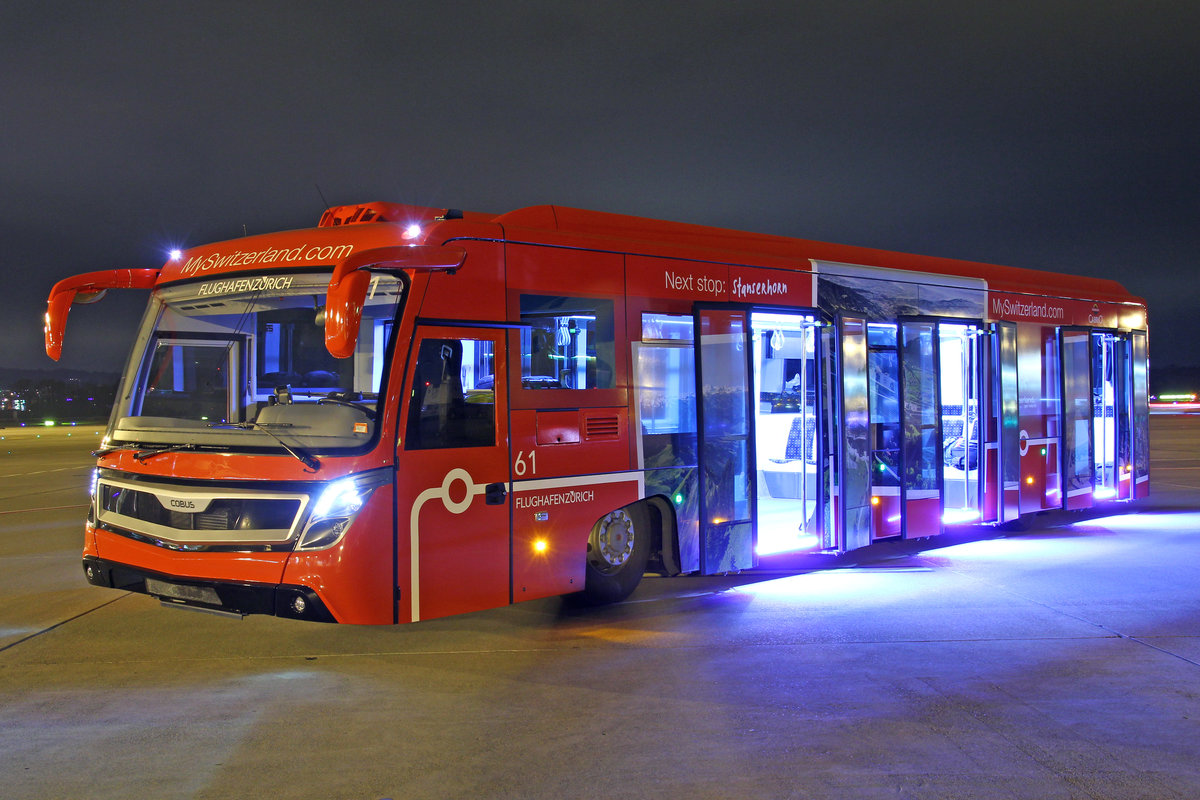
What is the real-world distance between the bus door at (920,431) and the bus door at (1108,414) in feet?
12.4

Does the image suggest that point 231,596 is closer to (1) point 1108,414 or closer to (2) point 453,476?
(2) point 453,476

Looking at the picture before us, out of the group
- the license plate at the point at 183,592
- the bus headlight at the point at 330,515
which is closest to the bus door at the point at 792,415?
the bus headlight at the point at 330,515

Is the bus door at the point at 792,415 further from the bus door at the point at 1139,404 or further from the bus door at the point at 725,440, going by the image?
the bus door at the point at 1139,404

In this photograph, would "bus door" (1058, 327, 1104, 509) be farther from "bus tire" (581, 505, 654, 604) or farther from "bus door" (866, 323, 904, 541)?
"bus tire" (581, 505, 654, 604)

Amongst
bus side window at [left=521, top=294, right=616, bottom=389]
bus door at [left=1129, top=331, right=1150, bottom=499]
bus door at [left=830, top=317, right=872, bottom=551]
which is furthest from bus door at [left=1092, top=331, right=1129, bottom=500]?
bus side window at [left=521, top=294, right=616, bottom=389]

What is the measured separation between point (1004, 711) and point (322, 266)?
16.3 feet

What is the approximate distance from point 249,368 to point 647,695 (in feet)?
11.9

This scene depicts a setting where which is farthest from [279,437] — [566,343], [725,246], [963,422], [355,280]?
[963,422]

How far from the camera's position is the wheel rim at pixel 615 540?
7625 millimetres

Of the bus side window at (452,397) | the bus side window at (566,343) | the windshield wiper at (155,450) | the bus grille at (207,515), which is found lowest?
the bus grille at (207,515)

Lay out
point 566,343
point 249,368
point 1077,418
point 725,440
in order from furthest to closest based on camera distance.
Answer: point 1077,418, point 725,440, point 566,343, point 249,368

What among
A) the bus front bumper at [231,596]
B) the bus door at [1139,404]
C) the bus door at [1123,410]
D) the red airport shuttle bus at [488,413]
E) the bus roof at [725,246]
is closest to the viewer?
the bus front bumper at [231,596]

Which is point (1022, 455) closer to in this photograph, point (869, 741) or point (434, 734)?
point (869, 741)

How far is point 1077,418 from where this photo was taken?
12.5 metres
